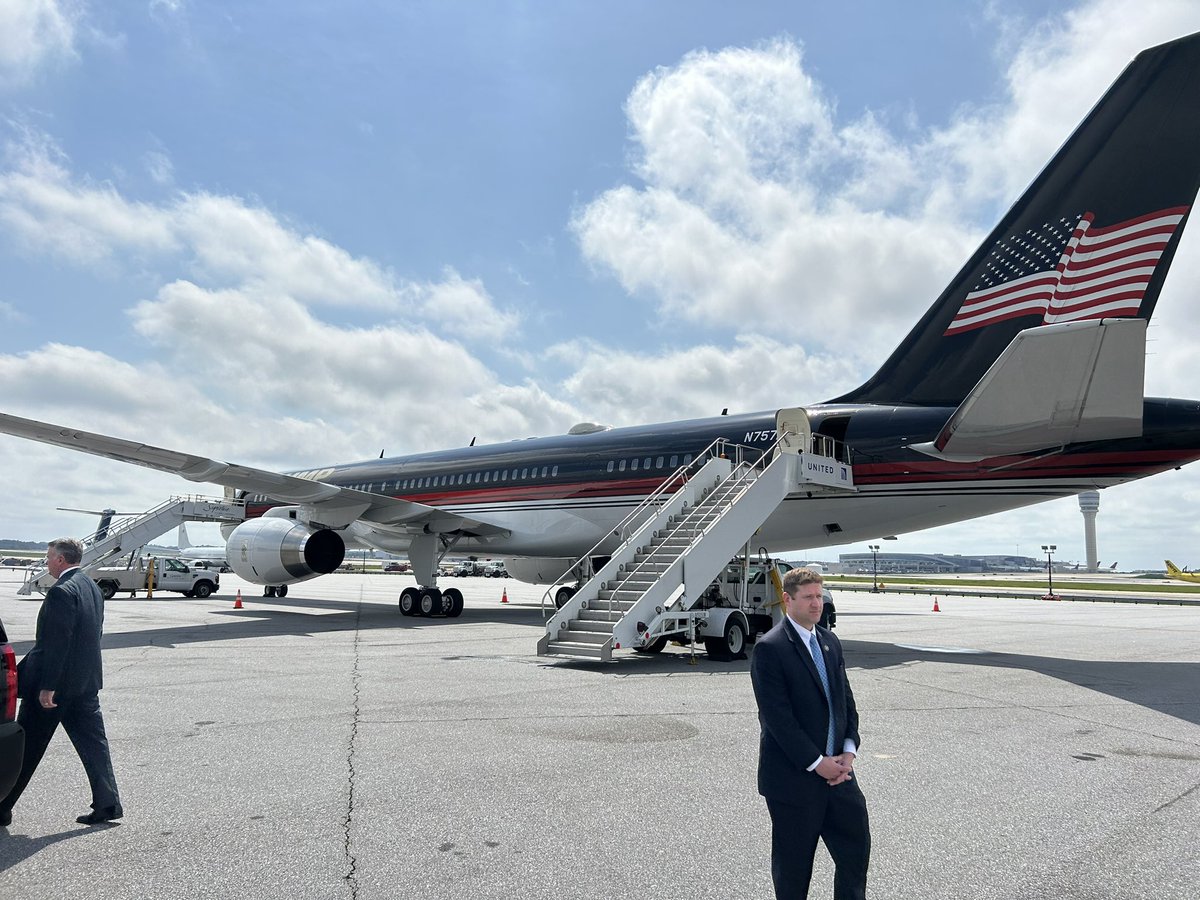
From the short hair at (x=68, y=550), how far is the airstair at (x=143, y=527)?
23506 mm

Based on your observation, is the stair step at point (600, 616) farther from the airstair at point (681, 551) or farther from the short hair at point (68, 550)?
the short hair at point (68, 550)

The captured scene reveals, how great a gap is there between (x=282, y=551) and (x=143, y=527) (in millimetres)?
12329

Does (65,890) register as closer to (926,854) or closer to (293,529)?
(926,854)

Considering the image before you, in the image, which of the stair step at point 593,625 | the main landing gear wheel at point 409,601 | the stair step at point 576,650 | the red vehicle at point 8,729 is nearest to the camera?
the red vehicle at point 8,729

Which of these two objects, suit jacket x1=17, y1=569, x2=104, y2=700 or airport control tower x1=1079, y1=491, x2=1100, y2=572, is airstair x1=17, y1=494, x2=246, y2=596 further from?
airport control tower x1=1079, y1=491, x2=1100, y2=572

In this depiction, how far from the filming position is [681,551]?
41.8 ft

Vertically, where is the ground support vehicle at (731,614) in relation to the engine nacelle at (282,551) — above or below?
below

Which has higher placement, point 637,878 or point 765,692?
point 765,692

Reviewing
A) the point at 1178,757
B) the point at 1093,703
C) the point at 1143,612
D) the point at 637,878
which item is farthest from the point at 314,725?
the point at 1143,612

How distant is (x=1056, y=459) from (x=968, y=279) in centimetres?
356

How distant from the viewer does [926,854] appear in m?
4.28

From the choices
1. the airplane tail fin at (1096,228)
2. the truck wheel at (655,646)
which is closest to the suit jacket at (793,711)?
the truck wheel at (655,646)

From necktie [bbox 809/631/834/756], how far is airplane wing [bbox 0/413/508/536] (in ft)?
48.6

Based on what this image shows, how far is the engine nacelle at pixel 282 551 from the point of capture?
1919 cm
